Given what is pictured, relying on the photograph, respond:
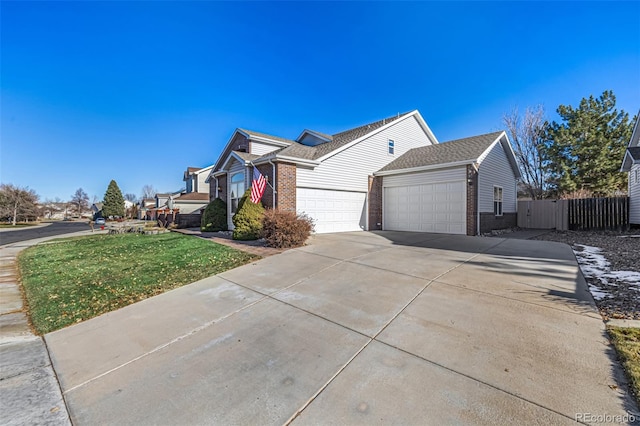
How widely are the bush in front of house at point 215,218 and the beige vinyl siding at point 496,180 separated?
43.5 ft

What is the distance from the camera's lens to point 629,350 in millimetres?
2682

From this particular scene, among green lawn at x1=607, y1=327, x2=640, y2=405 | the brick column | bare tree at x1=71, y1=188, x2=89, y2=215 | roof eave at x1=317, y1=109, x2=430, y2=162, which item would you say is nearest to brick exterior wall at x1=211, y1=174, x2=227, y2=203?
the brick column

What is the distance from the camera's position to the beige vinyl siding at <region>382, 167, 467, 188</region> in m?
11.9

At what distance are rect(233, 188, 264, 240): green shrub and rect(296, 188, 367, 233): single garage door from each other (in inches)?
76.2

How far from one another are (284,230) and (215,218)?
7.40 metres

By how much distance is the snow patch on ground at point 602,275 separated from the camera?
4.52m

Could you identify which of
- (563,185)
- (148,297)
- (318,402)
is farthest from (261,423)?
(563,185)

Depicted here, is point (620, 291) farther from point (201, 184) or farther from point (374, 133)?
point (201, 184)

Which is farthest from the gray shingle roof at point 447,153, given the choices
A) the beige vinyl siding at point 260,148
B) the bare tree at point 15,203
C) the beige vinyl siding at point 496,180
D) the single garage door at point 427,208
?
the bare tree at point 15,203

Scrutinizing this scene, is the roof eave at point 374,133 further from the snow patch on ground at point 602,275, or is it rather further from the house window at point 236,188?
the snow patch on ground at point 602,275

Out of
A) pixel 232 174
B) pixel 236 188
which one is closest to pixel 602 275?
pixel 236 188

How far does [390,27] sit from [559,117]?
19.7 metres

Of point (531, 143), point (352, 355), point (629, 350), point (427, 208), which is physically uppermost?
point (531, 143)

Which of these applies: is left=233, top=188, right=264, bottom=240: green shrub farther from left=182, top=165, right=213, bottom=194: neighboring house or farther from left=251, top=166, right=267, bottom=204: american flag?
left=182, top=165, right=213, bottom=194: neighboring house
